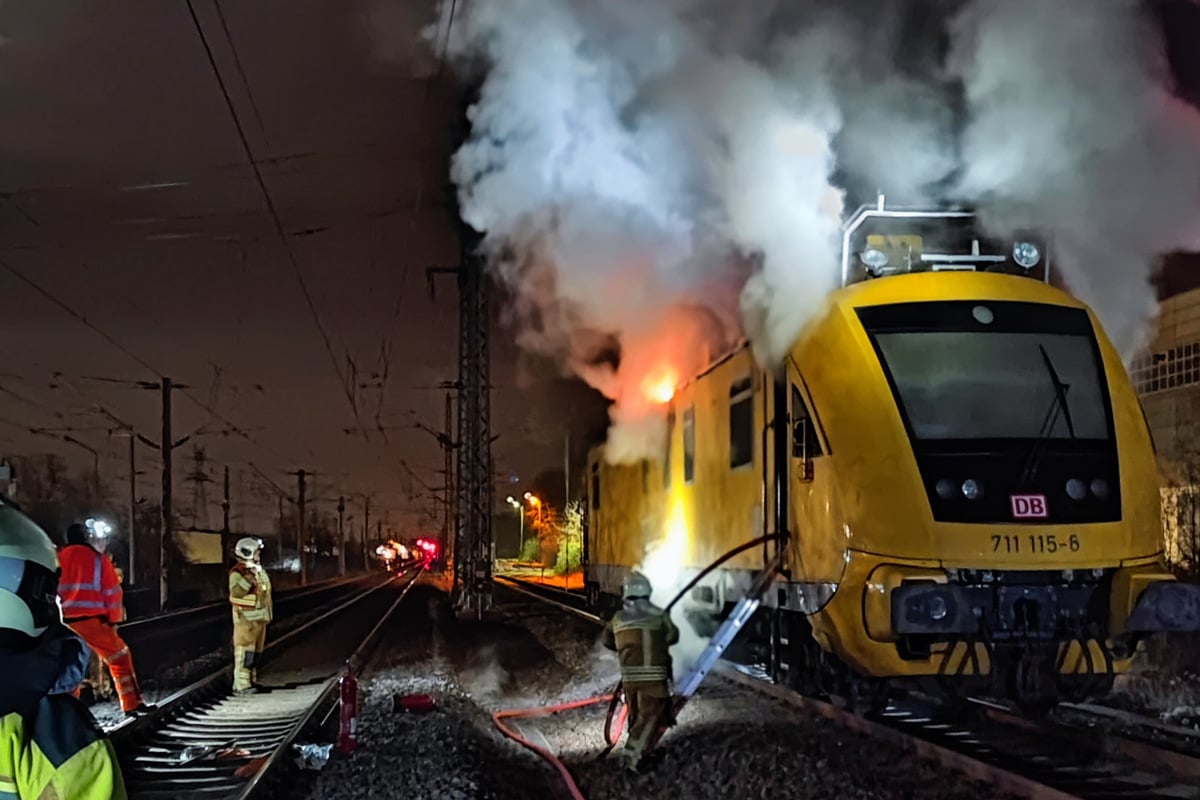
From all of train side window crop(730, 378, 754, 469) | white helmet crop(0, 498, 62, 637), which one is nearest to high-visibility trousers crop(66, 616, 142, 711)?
train side window crop(730, 378, 754, 469)

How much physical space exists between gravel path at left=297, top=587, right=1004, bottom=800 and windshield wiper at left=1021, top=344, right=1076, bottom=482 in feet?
6.86

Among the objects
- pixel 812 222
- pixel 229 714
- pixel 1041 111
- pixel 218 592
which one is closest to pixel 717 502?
pixel 812 222

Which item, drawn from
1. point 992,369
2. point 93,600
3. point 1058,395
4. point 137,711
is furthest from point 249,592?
point 1058,395

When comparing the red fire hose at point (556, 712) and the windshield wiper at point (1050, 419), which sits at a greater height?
the windshield wiper at point (1050, 419)

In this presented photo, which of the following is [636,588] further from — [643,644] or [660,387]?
[660,387]

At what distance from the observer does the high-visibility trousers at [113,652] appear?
11247 millimetres

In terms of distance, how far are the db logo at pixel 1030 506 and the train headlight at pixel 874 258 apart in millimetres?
2337

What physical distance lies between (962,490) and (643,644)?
8.43 ft

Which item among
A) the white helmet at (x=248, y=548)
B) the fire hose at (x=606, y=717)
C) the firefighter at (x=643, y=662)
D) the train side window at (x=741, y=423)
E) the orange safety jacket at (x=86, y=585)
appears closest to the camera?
the fire hose at (x=606, y=717)

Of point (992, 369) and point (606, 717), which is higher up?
point (992, 369)

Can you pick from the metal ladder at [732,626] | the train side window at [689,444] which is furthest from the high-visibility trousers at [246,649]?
the metal ladder at [732,626]

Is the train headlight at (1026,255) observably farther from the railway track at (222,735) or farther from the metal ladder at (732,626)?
the railway track at (222,735)

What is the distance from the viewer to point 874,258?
1005 cm

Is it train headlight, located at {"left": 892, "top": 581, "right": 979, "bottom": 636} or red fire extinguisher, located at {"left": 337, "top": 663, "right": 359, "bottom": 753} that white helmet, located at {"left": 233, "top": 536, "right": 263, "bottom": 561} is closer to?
red fire extinguisher, located at {"left": 337, "top": 663, "right": 359, "bottom": 753}
